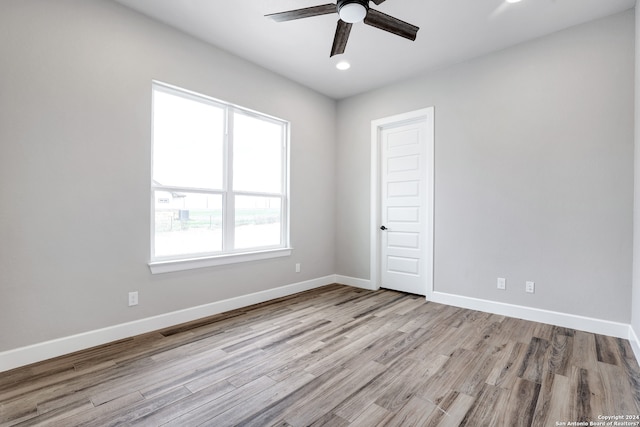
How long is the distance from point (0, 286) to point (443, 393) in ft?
10.3

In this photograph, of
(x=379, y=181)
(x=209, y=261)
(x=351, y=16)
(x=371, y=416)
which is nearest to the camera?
(x=371, y=416)

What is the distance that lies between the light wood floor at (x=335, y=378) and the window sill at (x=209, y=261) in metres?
0.59

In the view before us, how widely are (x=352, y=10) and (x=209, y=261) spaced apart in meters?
2.73

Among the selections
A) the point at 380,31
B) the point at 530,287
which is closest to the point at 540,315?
the point at 530,287

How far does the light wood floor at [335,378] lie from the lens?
5.68 feet

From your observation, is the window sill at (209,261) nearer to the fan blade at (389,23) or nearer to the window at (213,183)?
the window at (213,183)

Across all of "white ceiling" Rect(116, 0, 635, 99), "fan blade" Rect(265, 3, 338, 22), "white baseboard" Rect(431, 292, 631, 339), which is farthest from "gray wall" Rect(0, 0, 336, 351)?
"white baseboard" Rect(431, 292, 631, 339)

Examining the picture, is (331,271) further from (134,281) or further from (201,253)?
(134,281)

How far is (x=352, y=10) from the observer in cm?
217

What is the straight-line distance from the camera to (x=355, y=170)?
15.9 ft

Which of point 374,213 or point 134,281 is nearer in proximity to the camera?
point 134,281

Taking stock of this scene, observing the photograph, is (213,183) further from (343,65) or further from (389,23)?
(389,23)

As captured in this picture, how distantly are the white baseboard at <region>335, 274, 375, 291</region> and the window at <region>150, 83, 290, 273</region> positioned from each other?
1.22 meters

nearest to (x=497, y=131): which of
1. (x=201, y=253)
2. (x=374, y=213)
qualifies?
(x=374, y=213)
